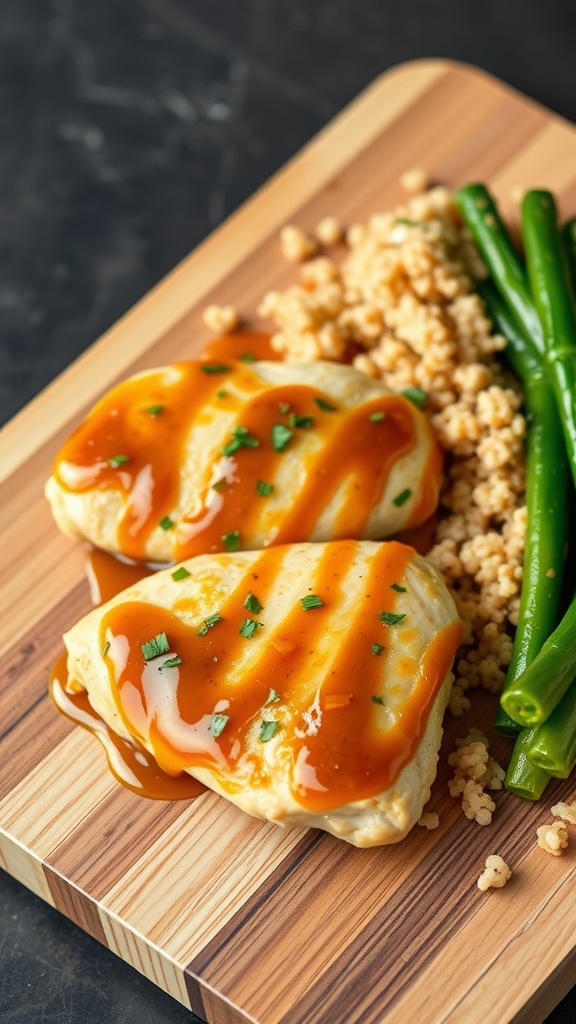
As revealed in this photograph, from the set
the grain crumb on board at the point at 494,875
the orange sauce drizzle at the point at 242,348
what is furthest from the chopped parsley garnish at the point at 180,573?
the grain crumb on board at the point at 494,875

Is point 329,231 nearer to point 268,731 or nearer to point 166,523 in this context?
point 166,523

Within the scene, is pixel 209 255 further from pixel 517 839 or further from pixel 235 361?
pixel 517 839

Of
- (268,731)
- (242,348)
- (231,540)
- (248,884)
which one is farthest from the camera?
(242,348)

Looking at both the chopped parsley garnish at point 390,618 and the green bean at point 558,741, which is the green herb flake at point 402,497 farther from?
the green bean at point 558,741

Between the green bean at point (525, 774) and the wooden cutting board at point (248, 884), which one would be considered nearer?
the wooden cutting board at point (248, 884)

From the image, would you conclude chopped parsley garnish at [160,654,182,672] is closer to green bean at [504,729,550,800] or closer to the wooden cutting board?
the wooden cutting board

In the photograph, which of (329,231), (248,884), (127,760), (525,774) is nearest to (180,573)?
(127,760)
